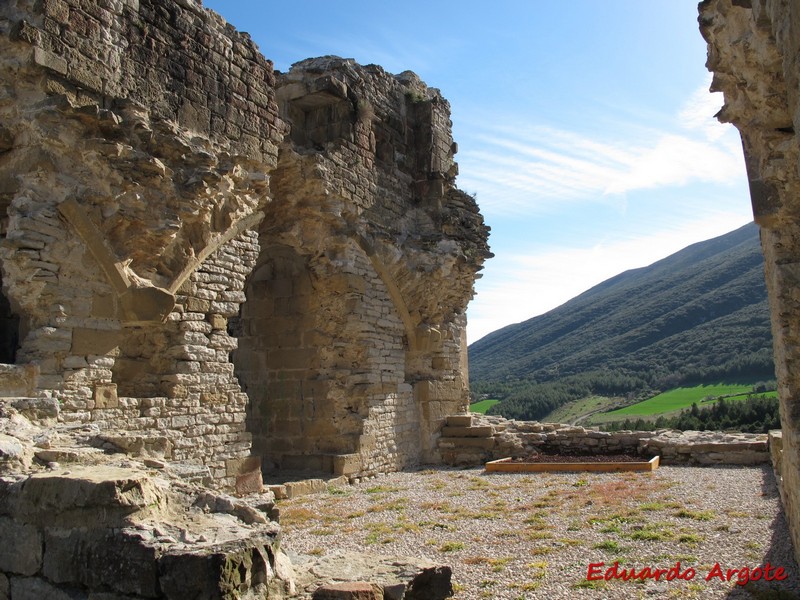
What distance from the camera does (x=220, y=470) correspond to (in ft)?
27.1

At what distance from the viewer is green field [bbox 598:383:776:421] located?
94.4 ft

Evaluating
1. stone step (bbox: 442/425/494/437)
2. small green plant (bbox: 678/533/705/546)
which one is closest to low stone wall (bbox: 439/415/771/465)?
stone step (bbox: 442/425/494/437)

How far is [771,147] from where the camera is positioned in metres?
4.62

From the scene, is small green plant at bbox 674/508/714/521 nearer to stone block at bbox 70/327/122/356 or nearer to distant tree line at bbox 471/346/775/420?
stone block at bbox 70/327/122/356

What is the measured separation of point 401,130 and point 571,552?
30.3ft

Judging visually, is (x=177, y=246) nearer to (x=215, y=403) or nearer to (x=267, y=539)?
(x=215, y=403)

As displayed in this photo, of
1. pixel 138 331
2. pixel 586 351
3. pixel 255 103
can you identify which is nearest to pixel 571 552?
pixel 138 331

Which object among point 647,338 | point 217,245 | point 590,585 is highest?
point 647,338

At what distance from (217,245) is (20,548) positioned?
503 centimetres

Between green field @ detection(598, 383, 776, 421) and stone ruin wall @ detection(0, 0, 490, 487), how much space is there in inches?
700

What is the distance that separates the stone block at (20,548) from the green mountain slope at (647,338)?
107 feet

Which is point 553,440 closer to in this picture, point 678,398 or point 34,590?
point 34,590

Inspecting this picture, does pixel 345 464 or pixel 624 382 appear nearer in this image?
pixel 345 464

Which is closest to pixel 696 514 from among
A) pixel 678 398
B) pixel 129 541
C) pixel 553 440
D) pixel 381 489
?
pixel 381 489
